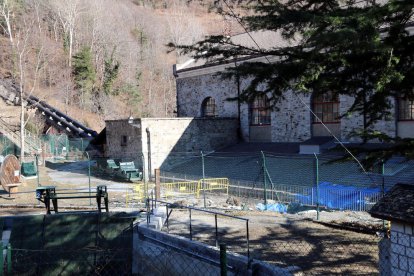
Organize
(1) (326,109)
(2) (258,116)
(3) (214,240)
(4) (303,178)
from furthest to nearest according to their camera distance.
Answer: (2) (258,116), (1) (326,109), (4) (303,178), (3) (214,240)

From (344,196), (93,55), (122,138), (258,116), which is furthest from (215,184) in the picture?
(93,55)

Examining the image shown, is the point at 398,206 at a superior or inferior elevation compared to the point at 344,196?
superior

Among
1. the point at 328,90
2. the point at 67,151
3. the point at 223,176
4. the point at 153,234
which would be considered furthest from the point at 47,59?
the point at 328,90

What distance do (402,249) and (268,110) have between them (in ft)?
49.3

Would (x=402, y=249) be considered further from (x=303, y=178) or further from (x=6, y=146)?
(x=6, y=146)

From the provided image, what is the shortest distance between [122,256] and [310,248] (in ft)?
13.8

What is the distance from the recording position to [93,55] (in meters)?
56.0

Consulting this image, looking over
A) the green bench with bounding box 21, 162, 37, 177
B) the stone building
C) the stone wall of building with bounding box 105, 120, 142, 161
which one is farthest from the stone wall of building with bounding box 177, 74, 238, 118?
the green bench with bounding box 21, 162, 37, 177

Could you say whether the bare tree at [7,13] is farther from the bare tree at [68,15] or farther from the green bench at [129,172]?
the green bench at [129,172]

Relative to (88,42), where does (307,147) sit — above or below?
below

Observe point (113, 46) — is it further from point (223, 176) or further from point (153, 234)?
point (153, 234)

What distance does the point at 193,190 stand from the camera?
2197cm

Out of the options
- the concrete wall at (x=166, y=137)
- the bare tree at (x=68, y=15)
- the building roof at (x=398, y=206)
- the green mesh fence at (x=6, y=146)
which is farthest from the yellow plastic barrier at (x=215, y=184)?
the bare tree at (x=68, y=15)

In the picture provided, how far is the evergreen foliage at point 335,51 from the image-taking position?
19.1 ft
